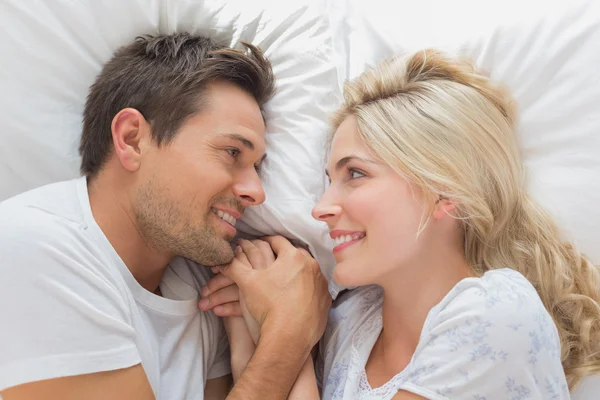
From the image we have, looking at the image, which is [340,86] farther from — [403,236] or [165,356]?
[165,356]

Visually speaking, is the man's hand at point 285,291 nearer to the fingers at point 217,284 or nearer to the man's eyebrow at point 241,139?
the fingers at point 217,284

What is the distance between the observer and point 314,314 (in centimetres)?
141

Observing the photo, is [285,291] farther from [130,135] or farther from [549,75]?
[549,75]

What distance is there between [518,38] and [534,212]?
17.6 inches

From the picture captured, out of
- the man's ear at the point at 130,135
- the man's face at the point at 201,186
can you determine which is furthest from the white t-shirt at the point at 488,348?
the man's ear at the point at 130,135

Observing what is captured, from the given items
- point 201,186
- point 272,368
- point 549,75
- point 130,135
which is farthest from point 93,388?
point 549,75

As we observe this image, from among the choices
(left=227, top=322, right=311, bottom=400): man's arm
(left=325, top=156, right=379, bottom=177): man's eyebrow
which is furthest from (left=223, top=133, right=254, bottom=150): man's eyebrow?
(left=227, top=322, right=311, bottom=400): man's arm

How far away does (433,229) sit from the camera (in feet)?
4.22

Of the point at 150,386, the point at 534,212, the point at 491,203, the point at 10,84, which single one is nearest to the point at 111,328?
the point at 150,386

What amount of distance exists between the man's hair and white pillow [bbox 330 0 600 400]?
1.00 ft

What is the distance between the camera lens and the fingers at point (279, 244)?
4.85 feet

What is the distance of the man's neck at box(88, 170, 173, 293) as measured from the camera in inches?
53.7

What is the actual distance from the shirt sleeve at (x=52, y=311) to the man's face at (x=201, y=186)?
0.69 feet

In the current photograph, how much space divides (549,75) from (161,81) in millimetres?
947
